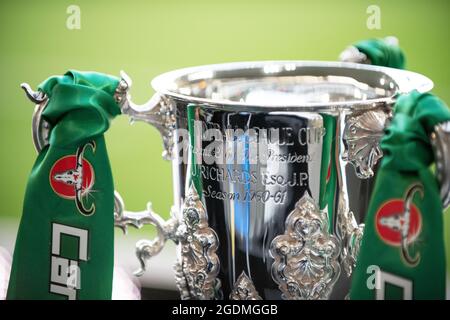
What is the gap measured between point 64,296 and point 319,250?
12.0 inches

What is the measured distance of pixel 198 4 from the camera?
5.58ft

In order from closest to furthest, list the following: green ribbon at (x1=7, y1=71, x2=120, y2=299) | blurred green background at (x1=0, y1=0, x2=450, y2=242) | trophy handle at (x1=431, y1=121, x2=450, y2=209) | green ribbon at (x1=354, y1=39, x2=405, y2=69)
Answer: trophy handle at (x1=431, y1=121, x2=450, y2=209) < green ribbon at (x1=7, y1=71, x2=120, y2=299) < green ribbon at (x1=354, y1=39, x2=405, y2=69) < blurred green background at (x1=0, y1=0, x2=450, y2=242)

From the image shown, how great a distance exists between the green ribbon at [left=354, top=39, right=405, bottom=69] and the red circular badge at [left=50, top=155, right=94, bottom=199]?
0.42 meters

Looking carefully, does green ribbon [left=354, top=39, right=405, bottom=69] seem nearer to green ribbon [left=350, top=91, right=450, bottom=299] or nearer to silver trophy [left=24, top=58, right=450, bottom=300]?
silver trophy [left=24, top=58, right=450, bottom=300]

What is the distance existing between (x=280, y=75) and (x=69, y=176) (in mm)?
328

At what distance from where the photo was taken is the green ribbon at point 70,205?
3.45 ft

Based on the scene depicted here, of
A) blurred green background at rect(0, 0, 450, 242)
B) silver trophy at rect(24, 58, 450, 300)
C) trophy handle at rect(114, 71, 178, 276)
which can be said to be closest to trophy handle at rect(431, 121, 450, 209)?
silver trophy at rect(24, 58, 450, 300)

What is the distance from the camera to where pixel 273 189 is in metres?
0.96

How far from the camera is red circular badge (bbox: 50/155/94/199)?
1.05m

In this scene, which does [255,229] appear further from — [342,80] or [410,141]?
[342,80]

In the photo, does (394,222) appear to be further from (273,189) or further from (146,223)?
(146,223)

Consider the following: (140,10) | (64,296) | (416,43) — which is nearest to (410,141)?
(64,296)

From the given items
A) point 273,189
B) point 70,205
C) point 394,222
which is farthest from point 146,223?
point 394,222

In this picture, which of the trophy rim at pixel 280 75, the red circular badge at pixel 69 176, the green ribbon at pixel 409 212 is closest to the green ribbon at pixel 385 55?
the trophy rim at pixel 280 75
